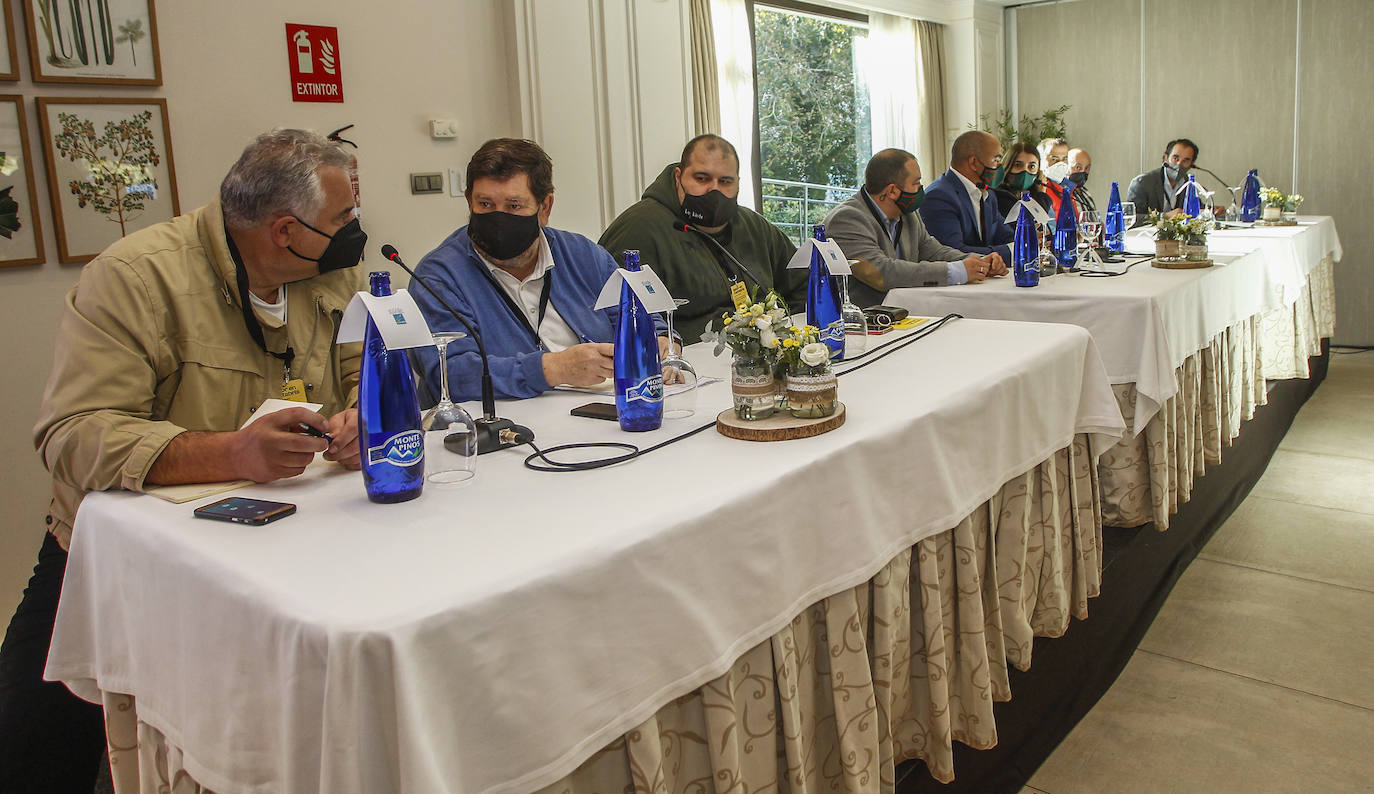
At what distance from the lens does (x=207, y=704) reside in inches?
42.0

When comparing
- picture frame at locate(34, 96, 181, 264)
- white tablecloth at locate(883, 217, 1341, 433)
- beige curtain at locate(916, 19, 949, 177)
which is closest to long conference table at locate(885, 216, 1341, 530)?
white tablecloth at locate(883, 217, 1341, 433)

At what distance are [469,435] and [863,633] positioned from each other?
70 centimetres

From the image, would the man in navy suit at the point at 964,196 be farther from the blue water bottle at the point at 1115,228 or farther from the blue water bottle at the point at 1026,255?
the blue water bottle at the point at 1026,255

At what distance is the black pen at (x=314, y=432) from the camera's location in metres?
1.38

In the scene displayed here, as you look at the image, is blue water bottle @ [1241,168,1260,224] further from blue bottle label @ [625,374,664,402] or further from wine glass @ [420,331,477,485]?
wine glass @ [420,331,477,485]

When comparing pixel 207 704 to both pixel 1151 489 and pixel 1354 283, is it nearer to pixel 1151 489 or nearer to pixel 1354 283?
pixel 1151 489

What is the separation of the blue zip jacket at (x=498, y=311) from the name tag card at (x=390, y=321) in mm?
605

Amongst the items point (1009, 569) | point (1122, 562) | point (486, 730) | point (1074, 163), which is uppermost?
point (1074, 163)

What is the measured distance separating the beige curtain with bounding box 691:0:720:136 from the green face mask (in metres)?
1.75

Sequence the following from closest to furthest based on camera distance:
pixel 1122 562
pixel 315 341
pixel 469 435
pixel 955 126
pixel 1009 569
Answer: pixel 469 435, pixel 315 341, pixel 1009 569, pixel 1122 562, pixel 955 126

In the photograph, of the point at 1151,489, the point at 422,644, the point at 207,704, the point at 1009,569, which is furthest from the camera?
the point at 1151,489

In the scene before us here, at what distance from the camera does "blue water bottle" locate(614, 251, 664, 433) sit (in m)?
1.58

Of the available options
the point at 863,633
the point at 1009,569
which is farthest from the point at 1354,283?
the point at 863,633

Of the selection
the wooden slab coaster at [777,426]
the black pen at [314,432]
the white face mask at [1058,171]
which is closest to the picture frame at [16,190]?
the black pen at [314,432]
